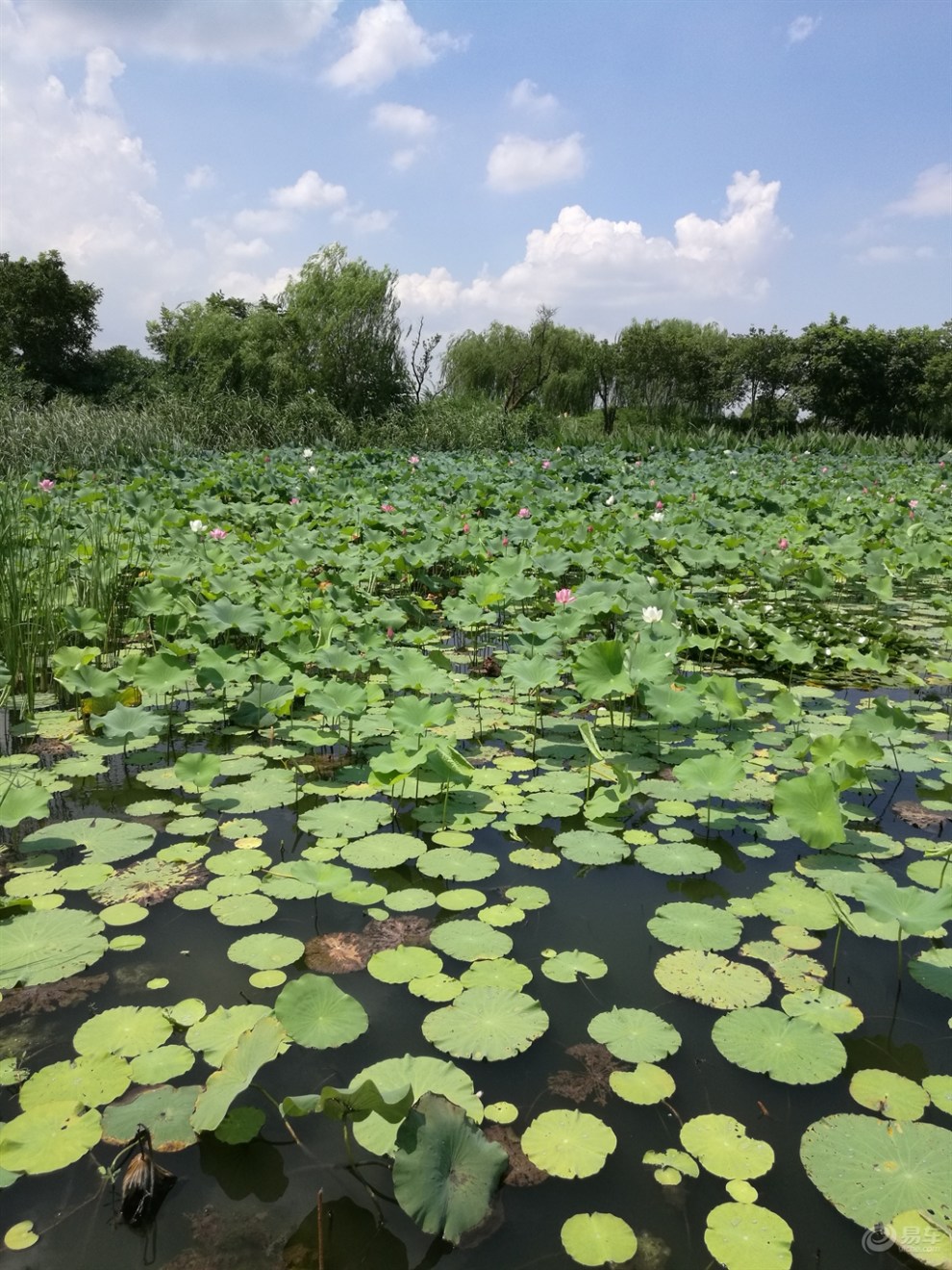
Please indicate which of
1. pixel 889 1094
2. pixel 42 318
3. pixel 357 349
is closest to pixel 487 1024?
pixel 889 1094

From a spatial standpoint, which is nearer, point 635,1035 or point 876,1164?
point 876,1164

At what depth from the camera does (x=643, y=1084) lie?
4.27 ft

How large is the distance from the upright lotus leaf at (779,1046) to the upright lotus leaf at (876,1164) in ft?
0.31

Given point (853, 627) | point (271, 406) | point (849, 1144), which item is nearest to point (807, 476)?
point (853, 627)

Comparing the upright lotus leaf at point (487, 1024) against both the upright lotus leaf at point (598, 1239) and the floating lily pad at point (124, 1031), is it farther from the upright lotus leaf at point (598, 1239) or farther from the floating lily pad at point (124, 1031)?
the floating lily pad at point (124, 1031)

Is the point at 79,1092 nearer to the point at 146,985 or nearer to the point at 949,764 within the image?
the point at 146,985

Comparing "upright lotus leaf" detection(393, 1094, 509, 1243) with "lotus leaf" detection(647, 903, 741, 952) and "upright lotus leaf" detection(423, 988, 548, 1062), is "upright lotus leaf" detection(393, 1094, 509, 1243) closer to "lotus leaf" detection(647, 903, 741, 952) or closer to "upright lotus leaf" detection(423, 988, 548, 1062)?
"upright lotus leaf" detection(423, 988, 548, 1062)

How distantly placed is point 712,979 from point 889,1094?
33cm

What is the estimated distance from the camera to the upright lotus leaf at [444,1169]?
3.27 feet

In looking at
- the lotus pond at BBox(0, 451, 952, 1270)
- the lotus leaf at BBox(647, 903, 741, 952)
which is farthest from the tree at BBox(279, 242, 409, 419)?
the lotus leaf at BBox(647, 903, 741, 952)

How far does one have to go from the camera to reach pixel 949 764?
2.56 meters

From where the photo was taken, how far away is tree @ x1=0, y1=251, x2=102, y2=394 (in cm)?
2608

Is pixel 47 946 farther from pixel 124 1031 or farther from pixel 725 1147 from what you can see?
pixel 725 1147

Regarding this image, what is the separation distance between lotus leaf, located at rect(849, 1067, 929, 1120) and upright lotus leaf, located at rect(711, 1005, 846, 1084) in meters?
0.04
